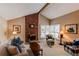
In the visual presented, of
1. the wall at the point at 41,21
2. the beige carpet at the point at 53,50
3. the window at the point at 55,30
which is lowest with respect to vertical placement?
the beige carpet at the point at 53,50

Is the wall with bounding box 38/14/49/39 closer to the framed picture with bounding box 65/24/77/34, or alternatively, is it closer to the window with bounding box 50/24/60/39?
the window with bounding box 50/24/60/39

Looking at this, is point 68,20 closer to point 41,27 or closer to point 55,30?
point 55,30

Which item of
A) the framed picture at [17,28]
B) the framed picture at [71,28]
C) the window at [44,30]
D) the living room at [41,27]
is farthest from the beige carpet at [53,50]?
the framed picture at [17,28]

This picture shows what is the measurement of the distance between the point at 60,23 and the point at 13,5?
Result: 1042mm

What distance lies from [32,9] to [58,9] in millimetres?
539

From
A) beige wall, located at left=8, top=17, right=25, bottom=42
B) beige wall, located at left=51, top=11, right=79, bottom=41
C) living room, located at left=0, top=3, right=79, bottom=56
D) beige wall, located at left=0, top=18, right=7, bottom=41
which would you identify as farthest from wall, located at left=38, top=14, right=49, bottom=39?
beige wall, located at left=0, top=18, right=7, bottom=41

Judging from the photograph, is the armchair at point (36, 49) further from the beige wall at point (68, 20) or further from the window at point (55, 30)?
the beige wall at point (68, 20)

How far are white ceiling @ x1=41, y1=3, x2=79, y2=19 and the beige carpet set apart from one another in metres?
0.58

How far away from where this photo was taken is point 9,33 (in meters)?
3.39

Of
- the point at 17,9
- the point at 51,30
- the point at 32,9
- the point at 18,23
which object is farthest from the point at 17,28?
the point at 51,30

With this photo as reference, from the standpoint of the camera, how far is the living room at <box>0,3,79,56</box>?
3.36 meters

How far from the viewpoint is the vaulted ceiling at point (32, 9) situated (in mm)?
3344

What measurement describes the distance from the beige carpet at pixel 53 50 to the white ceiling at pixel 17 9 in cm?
69

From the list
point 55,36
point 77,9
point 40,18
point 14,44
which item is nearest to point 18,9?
point 40,18
